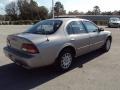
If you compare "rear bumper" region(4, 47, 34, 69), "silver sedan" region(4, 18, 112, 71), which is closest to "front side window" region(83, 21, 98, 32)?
"silver sedan" region(4, 18, 112, 71)

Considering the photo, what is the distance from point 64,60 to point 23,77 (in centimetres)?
130

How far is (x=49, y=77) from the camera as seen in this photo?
5.73 metres

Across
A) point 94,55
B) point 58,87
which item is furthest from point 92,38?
point 58,87

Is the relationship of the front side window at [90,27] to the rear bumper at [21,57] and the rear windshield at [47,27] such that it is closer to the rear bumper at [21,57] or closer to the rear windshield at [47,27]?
the rear windshield at [47,27]

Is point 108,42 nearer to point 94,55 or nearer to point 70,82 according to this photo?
point 94,55

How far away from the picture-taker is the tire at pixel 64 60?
5.94 meters

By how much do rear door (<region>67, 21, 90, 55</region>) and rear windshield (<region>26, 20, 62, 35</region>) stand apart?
1.32ft

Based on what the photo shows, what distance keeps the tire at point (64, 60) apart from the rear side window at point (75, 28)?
648 millimetres

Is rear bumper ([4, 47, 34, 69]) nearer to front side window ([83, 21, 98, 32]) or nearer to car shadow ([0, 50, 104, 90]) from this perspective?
car shadow ([0, 50, 104, 90])

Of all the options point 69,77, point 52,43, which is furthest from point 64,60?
point 52,43

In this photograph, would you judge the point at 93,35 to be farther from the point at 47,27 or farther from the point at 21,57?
the point at 21,57

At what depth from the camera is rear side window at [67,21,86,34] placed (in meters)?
6.42

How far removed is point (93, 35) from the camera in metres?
7.48

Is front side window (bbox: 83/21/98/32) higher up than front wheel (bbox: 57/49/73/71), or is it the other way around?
front side window (bbox: 83/21/98/32)
